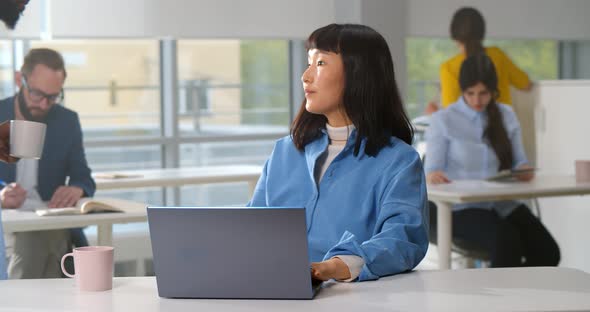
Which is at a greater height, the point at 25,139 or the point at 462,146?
the point at 25,139

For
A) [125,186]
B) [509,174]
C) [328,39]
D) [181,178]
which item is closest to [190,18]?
[181,178]

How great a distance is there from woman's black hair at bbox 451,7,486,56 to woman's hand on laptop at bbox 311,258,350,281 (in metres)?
3.80

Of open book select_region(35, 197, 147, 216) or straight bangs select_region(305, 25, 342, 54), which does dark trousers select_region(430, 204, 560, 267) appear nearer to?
open book select_region(35, 197, 147, 216)

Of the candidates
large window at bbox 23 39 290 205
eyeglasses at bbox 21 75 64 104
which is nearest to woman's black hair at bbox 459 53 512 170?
eyeglasses at bbox 21 75 64 104

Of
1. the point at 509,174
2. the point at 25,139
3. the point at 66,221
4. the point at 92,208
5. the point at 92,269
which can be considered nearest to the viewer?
the point at 92,269

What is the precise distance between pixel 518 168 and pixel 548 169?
2.02 ft

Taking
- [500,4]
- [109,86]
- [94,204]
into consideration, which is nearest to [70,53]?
[109,86]

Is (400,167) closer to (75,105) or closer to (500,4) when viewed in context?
(500,4)

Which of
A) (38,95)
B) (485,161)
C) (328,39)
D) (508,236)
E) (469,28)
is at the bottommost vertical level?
(508,236)

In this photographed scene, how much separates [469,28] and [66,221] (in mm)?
3153

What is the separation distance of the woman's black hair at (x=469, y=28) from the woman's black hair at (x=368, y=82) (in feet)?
11.0

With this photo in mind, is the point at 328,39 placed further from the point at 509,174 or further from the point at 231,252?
the point at 509,174

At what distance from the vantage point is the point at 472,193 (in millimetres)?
3869

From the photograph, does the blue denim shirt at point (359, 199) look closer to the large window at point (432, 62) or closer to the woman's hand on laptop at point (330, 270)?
the woman's hand on laptop at point (330, 270)
